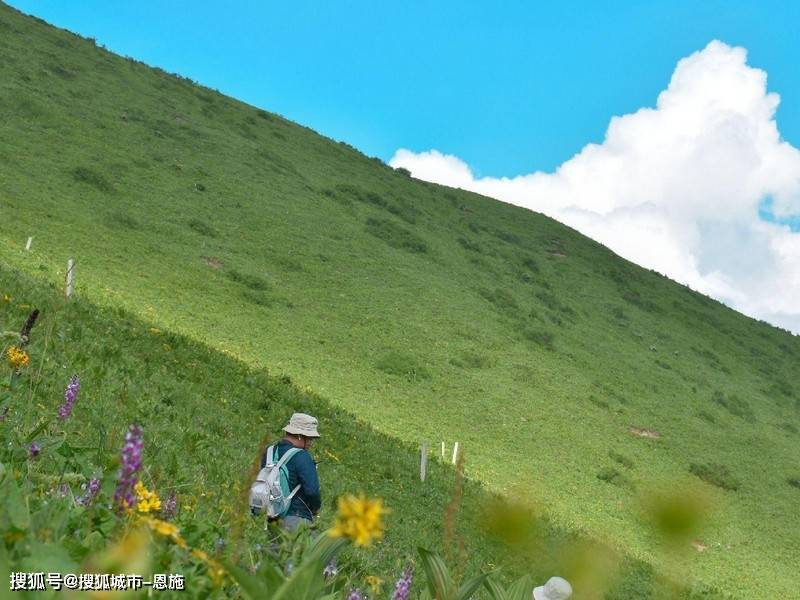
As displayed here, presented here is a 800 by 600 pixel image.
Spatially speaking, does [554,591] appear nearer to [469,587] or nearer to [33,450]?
[469,587]

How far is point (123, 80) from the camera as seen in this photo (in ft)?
201

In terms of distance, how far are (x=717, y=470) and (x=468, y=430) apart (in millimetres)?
13285

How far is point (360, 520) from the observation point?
1.60 metres

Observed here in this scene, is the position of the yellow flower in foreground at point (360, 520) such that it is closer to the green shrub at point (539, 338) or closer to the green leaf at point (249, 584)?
the green leaf at point (249, 584)

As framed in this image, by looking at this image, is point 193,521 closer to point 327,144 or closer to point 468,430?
point 468,430

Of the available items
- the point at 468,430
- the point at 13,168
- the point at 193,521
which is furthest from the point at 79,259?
the point at 193,521

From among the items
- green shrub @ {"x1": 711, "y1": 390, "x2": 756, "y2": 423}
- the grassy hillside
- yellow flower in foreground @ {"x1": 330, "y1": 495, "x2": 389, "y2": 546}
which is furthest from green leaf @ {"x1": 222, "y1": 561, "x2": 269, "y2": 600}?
green shrub @ {"x1": 711, "y1": 390, "x2": 756, "y2": 423}

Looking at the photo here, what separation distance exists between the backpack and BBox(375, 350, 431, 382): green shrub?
26.8m

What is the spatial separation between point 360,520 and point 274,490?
5.69 metres

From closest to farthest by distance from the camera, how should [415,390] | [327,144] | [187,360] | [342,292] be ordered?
[187,360], [415,390], [342,292], [327,144]

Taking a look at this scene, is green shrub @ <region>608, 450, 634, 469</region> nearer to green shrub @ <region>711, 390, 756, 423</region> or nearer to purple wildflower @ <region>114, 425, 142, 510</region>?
green shrub @ <region>711, 390, 756, 423</region>

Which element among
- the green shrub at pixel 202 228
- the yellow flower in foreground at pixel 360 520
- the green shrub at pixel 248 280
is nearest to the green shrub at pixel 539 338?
the green shrub at pixel 248 280

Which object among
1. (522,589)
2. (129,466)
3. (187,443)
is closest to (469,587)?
(522,589)

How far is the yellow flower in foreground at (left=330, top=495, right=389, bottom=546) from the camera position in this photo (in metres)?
1.57
